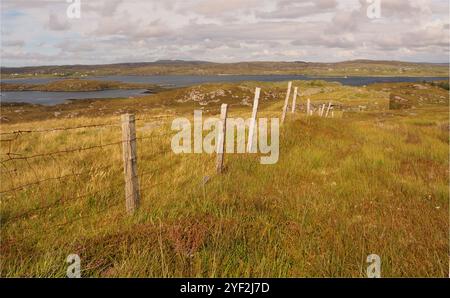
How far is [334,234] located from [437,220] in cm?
217

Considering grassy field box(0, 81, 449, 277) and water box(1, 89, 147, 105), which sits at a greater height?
water box(1, 89, 147, 105)

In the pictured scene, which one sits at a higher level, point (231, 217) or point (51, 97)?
point (51, 97)

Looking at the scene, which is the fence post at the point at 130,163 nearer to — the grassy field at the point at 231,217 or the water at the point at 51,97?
the grassy field at the point at 231,217

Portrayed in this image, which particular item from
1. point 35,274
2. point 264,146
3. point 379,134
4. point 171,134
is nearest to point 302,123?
point 379,134

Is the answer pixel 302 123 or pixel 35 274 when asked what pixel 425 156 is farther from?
pixel 35 274

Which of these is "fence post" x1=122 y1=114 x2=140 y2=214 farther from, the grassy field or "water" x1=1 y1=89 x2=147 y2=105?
"water" x1=1 y1=89 x2=147 y2=105

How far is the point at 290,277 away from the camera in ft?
13.5

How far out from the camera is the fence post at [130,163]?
573 cm

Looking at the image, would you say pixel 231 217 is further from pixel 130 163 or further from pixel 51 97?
pixel 51 97

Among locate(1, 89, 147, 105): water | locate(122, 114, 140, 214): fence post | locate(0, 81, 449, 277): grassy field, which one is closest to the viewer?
locate(0, 81, 449, 277): grassy field

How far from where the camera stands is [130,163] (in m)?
5.85

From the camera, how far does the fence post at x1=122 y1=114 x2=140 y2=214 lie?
5727 mm

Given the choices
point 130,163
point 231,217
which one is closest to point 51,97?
point 130,163

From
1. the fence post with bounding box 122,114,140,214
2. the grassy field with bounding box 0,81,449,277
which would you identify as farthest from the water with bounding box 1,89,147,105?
the fence post with bounding box 122,114,140,214
